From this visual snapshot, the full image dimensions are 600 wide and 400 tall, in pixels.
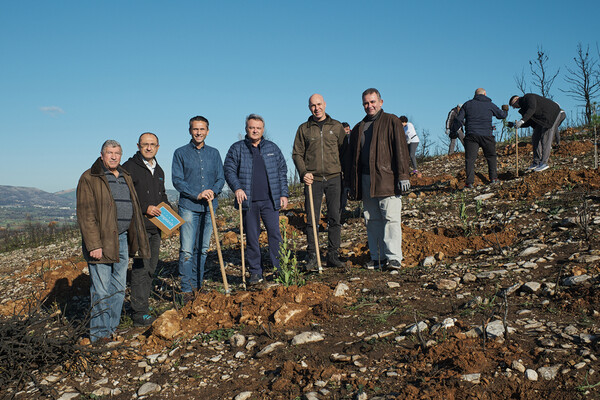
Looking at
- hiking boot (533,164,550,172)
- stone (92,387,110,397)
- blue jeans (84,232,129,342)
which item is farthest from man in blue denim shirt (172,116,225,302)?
hiking boot (533,164,550,172)

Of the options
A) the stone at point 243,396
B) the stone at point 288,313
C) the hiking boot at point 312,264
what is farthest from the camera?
the hiking boot at point 312,264

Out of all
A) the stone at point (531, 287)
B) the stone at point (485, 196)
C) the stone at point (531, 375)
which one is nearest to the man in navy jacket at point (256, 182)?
the stone at point (531, 287)

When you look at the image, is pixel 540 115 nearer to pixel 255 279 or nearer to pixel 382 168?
pixel 382 168

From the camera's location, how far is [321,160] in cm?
590

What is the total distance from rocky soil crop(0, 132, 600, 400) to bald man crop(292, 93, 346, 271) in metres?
0.57

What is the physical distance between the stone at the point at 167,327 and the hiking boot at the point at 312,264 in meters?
2.16

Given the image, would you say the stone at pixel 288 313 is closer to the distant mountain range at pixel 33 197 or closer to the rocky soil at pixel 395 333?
the rocky soil at pixel 395 333

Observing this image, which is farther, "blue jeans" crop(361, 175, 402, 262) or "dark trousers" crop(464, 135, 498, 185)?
"dark trousers" crop(464, 135, 498, 185)

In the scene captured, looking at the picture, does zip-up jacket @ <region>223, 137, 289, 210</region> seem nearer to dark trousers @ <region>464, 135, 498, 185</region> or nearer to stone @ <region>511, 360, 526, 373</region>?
stone @ <region>511, 360, 526, 373</region>

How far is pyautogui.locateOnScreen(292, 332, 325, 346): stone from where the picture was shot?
12.2 ft

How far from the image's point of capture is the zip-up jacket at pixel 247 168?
5.72 metres

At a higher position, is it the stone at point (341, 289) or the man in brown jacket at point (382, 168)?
the man in brown jacket at point (382, 168)

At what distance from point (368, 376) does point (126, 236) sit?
9.66 ft

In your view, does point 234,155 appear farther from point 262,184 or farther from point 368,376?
point 368,376
